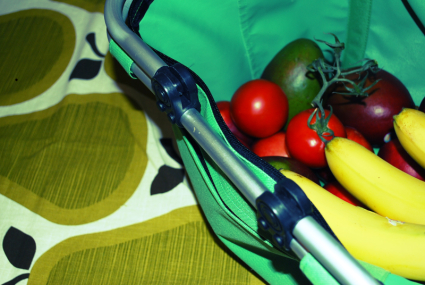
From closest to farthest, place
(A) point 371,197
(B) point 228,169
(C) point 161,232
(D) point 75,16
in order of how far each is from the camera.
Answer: (B) point 228,169 < (A) point 371,197 < (C) point 161,232 < (D) point 75,16

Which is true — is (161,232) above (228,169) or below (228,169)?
below

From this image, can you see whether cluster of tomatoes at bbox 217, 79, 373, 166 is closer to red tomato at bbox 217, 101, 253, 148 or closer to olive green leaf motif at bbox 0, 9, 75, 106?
red tomato at bbox 217, 101, 253, 148

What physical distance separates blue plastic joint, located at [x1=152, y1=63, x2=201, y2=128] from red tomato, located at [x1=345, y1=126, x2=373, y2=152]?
310mm

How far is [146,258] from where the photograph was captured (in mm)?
598

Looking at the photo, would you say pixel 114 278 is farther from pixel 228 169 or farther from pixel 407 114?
pixel 407 114

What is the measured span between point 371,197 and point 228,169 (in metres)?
0.22

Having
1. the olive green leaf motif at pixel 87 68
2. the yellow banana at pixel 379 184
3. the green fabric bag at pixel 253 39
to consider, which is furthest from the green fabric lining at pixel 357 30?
the olive green leaf motif at pixel 87 68

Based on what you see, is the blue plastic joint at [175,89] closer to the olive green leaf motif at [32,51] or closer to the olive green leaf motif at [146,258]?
the olive green leaf motif at [146,258]

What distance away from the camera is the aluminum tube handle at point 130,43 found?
14.1 inches

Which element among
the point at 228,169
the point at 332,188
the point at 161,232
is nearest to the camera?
the point at 228,169

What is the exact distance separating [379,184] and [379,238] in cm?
8

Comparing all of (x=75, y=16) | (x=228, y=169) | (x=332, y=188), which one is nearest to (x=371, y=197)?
(x=332, y=188)

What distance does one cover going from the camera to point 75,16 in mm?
881

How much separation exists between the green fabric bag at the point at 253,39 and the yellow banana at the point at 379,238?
8 cm
